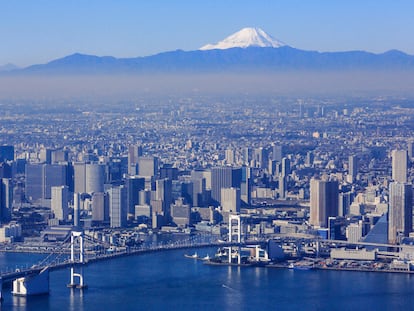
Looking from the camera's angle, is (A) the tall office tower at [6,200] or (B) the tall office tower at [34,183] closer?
(A) the tall office tower at [6,200]

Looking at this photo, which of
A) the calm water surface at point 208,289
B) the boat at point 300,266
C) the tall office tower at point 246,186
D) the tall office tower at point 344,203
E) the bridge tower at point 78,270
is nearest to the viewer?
the calm water surface at point 208,289

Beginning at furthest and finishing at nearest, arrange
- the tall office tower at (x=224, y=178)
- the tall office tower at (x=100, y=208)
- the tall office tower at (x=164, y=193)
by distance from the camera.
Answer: the tall office tower at (x=224, y=178) → the tall office tower at (x=164, y=193) → the tall office tower at (x=100, y=208)

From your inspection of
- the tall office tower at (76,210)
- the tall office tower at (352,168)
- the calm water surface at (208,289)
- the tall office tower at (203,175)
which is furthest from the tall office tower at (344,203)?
the calm water surface at (208,289)

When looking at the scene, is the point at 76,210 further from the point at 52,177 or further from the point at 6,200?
the point at 52,177

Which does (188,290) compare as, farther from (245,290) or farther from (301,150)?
(301,150)

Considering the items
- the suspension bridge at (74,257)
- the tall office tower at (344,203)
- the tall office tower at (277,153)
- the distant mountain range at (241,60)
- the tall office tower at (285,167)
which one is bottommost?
the suspension bridge at (74,257)

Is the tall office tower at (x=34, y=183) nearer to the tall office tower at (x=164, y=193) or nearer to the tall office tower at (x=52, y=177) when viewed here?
the tall office tower at (x=52, y=177)

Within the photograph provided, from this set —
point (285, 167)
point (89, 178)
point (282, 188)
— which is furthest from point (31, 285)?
point (285, 167)
